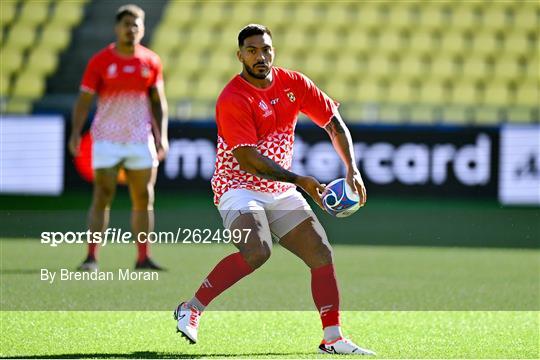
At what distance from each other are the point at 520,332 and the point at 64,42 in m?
13.6

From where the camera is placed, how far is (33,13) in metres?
18.8

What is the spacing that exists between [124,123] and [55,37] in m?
9.78

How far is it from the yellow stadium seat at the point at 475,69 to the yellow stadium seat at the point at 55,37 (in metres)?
6.75

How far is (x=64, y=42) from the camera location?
61.7 feet

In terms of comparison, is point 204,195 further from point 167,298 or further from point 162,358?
point 162,358

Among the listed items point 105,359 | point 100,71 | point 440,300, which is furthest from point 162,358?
point 100,71

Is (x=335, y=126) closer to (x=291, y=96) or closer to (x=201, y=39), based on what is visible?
(x=291, y=96)

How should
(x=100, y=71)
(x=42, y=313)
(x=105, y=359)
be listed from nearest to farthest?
(x=105, y=359)
(x=42, y=313)
(x=100, y=71)

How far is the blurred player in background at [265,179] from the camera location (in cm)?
580

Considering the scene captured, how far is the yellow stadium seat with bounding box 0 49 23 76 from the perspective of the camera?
18.1m

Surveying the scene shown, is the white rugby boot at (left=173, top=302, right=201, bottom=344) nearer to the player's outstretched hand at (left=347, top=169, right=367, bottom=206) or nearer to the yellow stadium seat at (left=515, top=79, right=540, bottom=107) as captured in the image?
the player's outstretched hand at (left=347, top=169, right=367, bottom=206)

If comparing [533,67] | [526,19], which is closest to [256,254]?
[533,67]

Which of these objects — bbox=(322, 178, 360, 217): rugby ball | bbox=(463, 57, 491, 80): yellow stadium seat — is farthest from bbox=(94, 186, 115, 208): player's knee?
bbox=(463, 57, 491, 80): yellow stadium seat

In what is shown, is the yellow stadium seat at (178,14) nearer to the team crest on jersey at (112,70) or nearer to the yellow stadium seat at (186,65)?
the yellow stadium seat at (186,65)
